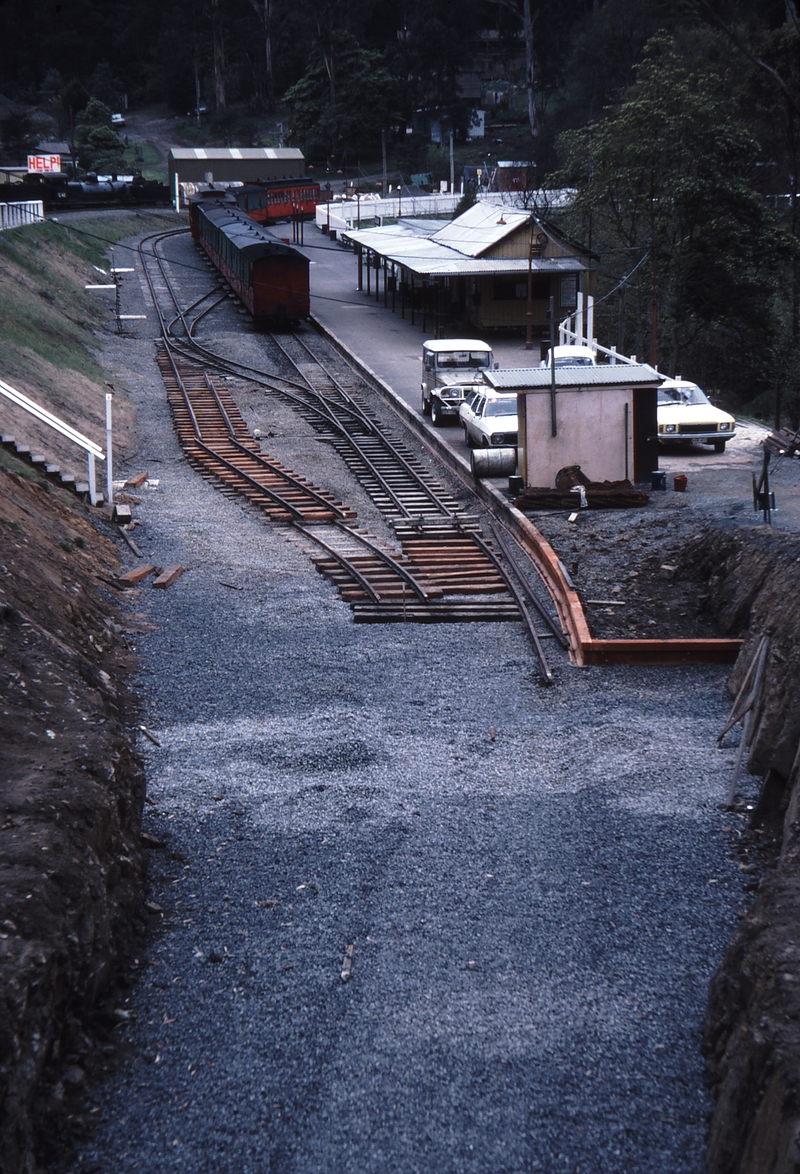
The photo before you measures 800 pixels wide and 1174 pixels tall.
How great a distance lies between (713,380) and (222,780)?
3409 centimetres

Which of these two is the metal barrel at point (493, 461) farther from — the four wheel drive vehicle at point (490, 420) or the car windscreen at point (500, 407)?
the car windscreen at point (500, 407)

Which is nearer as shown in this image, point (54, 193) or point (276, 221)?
point (54, 193)

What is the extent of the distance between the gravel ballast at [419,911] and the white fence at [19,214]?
3316 centimetres

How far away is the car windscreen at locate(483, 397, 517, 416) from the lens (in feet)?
72.5

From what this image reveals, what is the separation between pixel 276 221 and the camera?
223ft

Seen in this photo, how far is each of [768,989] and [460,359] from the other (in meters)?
21.9

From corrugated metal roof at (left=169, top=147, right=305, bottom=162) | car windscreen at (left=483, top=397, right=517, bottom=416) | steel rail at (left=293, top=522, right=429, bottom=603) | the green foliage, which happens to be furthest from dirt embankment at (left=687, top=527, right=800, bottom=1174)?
the green foliage

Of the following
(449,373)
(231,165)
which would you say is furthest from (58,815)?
(231,165)

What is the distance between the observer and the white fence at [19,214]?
41.3 metres

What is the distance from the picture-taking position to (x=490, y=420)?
21.7m

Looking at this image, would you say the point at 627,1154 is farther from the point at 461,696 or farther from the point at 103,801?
the point at 461,696

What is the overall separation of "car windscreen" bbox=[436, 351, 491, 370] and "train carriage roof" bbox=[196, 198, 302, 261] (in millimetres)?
12563

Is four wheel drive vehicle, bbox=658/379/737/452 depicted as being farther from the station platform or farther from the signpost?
the signpost

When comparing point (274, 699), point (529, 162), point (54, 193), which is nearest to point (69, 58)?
point (529, 162)
